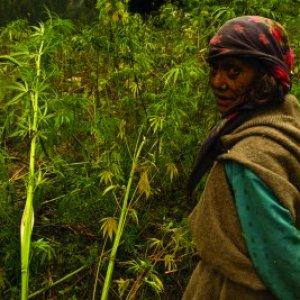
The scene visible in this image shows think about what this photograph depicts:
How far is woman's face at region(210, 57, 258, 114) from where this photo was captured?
140cm

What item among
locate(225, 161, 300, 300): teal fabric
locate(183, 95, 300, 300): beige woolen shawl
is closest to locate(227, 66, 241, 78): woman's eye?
locate(183, 95, 300, 300): beige woolen shawl

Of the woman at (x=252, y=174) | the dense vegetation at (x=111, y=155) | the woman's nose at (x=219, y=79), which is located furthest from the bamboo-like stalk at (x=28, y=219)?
the woman's nose at (x=219, y=79)

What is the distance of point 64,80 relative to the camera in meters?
4.48

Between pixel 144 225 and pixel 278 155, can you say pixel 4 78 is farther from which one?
pixel 278 155

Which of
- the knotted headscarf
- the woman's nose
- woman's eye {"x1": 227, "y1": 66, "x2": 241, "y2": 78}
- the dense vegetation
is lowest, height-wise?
the dense vegetation

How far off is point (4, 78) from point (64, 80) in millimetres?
1941

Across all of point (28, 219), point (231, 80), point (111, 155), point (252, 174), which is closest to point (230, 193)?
point (252, 174)

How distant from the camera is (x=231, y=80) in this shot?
143 centimetres

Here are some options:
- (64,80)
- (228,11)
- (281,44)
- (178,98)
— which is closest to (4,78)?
(178,98)

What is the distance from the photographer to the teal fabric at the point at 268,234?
49.4 inches

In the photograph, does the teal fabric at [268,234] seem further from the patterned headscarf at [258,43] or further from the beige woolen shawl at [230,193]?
the patterned headscarf at [258,43]

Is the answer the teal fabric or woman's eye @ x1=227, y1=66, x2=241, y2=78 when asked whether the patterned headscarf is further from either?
the teal fabric

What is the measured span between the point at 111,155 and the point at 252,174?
6.46ft

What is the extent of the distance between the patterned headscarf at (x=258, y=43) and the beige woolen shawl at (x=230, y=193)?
0.10 meters
